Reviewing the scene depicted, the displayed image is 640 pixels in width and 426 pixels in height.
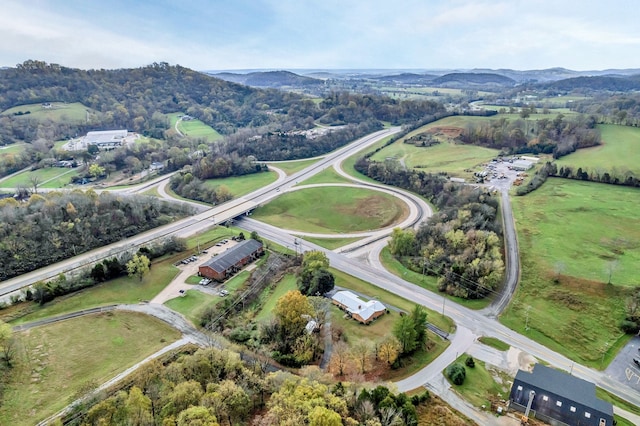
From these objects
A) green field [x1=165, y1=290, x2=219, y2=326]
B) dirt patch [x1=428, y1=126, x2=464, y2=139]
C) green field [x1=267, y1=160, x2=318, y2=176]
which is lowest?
green field [x1=165, y1=290, x2=219, y2=326]

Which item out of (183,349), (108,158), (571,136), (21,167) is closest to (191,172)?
(108,158)

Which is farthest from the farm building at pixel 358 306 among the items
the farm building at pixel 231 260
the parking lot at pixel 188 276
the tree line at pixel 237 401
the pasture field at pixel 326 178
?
the pasture field at pixel 326 178

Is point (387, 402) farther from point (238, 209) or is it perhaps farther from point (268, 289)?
point (238, 209)

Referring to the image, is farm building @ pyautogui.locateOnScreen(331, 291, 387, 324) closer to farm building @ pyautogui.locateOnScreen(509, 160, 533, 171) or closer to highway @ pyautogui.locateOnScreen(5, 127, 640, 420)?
highway @ pyautogui.locateOnScreen(5, 127, 640, 420)

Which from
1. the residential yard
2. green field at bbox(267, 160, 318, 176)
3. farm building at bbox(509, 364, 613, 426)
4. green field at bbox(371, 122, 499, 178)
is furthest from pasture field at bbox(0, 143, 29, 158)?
farm building at bbox(509, 364, 613, 426)

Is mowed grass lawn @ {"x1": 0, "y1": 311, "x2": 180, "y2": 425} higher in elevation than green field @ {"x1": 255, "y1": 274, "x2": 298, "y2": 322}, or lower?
higher

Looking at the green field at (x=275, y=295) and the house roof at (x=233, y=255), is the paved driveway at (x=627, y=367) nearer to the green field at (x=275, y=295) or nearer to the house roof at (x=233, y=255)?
the green field at (x=275, y=295)

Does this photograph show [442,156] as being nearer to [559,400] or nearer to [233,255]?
[233,255]
